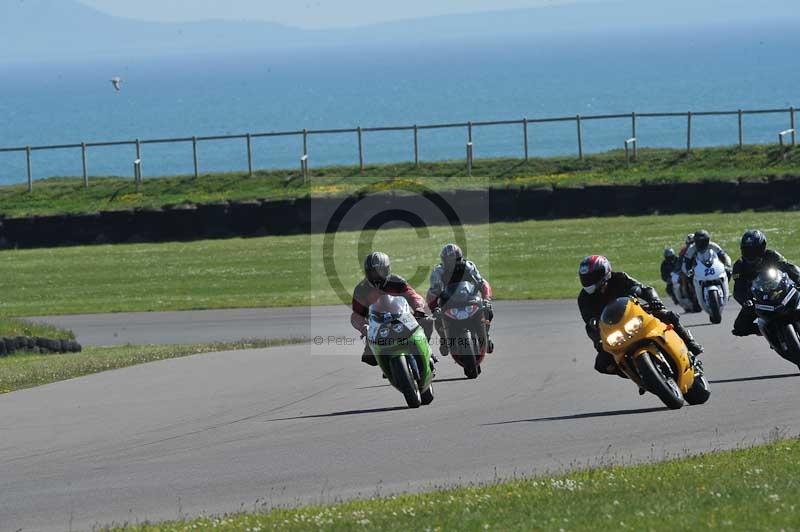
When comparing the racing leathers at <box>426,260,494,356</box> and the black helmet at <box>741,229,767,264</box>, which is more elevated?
the black helmet at <box>741,229,767,264</box>

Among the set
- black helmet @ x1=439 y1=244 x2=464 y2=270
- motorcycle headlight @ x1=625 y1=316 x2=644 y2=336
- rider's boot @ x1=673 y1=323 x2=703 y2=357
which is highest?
black helmet @ x1=439 y1=244 x2=464 y2=270

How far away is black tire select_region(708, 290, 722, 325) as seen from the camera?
21047 millimetres

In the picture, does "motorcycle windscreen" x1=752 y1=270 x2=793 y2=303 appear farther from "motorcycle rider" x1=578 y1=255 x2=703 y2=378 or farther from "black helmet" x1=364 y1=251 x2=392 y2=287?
"black helmet" x1=364 y1=251 x2=392 y2=287

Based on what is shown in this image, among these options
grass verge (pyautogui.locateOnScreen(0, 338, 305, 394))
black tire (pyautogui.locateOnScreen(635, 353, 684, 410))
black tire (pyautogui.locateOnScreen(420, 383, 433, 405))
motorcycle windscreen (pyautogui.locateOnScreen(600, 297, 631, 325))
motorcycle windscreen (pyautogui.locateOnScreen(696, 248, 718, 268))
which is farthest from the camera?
motorcycle windscreen (pyautogui.locateOnScreen(696, 248, 718, 268))

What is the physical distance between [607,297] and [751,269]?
313 centimetres

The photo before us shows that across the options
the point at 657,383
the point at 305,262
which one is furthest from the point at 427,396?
the point at 305,262

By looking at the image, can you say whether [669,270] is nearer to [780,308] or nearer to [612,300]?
[780,308]

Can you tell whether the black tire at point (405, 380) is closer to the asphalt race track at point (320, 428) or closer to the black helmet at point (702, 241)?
the asphalt race track at point (320, 428)

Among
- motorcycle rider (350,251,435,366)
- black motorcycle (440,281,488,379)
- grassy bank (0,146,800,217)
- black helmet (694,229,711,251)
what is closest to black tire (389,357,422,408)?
motorcycle rider (350,251,435,366)

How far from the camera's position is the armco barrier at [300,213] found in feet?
126

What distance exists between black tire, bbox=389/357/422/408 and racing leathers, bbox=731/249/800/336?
3573 millimetres

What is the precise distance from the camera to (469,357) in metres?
16.6

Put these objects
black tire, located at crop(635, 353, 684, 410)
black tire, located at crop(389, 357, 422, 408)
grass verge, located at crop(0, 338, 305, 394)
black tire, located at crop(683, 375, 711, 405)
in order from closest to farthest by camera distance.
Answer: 1. black tire, located at crop(635, 353, 684, 410)
2. black tire, located at crop(683, 375, 711, 405)
3. black tire, located at crop(389, 357, 422, 408)
4. grass verge, located at crop(0, 338, 305, 394)

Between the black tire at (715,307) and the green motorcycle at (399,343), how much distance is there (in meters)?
7.87
